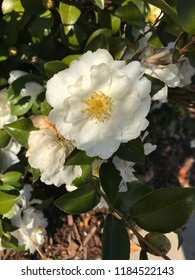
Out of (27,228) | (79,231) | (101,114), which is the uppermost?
(101,114)

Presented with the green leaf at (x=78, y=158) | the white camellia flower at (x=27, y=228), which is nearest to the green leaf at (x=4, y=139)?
the white camellia flower at (x=27, y=228)

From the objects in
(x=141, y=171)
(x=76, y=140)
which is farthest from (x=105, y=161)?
(x=141, y=171)

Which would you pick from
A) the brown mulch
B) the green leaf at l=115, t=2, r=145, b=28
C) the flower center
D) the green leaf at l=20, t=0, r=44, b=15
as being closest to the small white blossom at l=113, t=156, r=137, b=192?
the flower center

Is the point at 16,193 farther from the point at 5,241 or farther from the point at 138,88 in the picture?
the point at 138,88

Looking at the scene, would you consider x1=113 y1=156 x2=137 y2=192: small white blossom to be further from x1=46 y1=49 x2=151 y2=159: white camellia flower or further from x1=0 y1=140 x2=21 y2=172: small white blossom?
x1=0 y1=140 x2=21 y2=172: small white blossom

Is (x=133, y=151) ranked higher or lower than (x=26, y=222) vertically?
higher

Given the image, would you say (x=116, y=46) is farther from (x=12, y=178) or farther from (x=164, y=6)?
(x=12, y=178)

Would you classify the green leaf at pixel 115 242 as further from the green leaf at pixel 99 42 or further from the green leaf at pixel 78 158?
the green leaf at pixel 99 42

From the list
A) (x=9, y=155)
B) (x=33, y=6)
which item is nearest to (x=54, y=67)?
(x=33, y=6)
